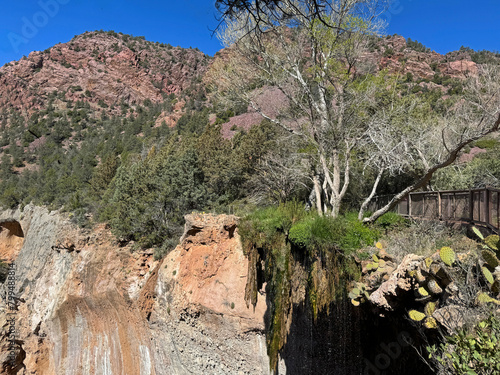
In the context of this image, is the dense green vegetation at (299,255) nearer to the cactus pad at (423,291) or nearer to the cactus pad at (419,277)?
the cactus pad at (419,277)

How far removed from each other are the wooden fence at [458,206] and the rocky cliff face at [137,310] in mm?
5622

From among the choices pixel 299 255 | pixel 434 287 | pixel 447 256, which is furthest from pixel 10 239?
pixel 447 256


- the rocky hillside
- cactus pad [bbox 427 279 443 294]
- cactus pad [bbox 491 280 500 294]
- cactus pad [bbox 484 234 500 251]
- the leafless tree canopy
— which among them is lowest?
cactus pad [bbox 427 279 443 294]

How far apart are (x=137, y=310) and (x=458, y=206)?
1092 cm

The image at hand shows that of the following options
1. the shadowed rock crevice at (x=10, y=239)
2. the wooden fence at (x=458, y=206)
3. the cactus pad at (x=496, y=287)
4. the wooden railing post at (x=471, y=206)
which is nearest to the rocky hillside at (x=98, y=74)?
the shadowed rock crevice at (x=10, y=239)

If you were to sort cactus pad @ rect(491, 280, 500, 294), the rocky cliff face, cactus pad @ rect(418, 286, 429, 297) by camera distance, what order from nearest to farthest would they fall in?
cactus pad @ rect(491, 280, 500, 294) < cactus pad @ rect(418, 286, 429, 297) < the rocky cliff face

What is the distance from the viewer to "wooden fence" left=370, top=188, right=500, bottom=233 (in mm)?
4953

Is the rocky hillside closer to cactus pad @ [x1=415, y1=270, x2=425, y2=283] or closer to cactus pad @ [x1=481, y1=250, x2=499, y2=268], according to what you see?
cactus pad @ [x1=415, y1=270, x2=425, y2=283]

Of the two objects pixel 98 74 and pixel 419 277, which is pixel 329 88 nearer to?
pixel 419 277

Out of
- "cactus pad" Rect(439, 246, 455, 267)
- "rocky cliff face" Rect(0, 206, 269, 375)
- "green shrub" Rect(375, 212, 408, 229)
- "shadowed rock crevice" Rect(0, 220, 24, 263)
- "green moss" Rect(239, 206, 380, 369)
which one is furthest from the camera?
"shadowed rock crevice" Rect(0, 220, 24, 263)

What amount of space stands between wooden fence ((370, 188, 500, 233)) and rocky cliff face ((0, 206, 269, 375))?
562 centimetres

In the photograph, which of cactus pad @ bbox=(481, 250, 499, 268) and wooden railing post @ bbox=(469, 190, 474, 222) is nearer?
cactus pad @ bbox=(481, 250, 499, 268)

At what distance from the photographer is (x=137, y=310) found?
1102cm

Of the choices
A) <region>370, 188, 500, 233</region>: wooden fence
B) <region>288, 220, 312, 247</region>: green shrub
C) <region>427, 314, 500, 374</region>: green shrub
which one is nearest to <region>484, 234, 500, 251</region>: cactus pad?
<region>427, 314, 500, 374</region>: green shrub
